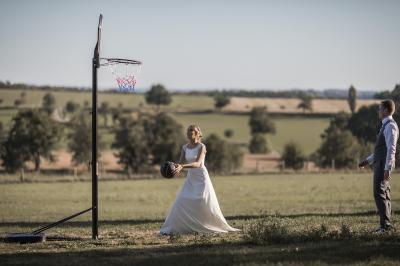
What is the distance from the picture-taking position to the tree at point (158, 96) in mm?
139800

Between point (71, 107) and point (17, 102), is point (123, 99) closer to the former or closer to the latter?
point (71, 107)

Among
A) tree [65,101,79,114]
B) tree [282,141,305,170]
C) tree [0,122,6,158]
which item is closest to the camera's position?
tree [0,122,6,158]

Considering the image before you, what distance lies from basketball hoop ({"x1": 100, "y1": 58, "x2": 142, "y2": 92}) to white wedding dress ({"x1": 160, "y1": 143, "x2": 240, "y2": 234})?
10.2 ft

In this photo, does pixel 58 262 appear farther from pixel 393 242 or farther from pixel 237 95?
pixel 237 95

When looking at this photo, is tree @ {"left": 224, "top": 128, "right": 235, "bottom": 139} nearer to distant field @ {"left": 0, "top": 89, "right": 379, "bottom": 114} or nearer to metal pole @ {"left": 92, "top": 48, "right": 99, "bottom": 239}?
distant field @ {"left": 0, "top": 89, "right": 379, "bottom": 114}

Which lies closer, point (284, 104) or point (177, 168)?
point (177, 168)

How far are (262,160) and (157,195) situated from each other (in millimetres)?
51443

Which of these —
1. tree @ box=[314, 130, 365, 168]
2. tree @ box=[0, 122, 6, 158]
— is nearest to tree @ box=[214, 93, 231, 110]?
tree @ box=[0, 122, 6, 158]

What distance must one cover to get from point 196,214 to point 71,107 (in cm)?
11329

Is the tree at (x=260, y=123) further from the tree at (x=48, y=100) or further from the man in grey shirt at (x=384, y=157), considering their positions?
the man in grey shirt at (x=384, y=157)

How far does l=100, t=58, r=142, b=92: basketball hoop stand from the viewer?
47.4ft

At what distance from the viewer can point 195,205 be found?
557 inches

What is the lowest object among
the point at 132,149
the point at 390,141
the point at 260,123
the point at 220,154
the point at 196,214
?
the point at 220,154

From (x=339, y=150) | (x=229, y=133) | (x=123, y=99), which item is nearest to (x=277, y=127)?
(x=229, y=133)
